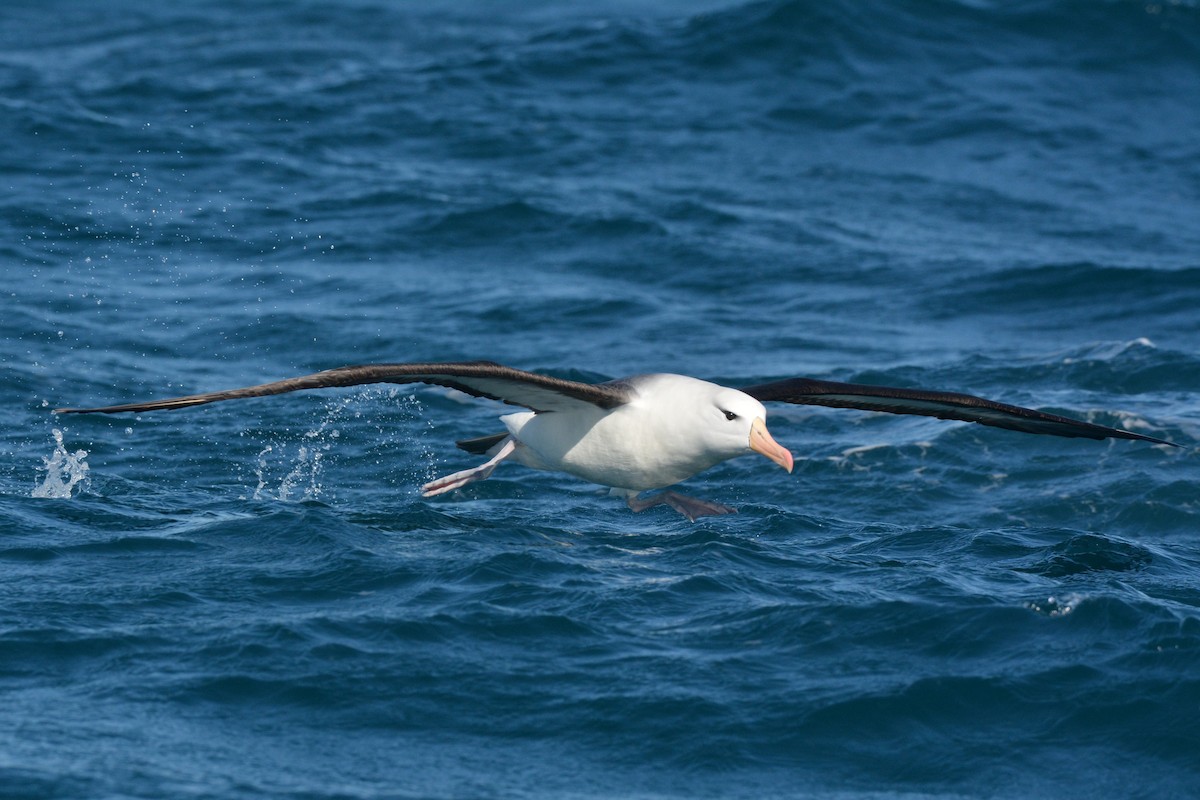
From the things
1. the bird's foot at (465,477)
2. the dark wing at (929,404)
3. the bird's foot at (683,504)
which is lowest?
the bird's foot at (683,504)

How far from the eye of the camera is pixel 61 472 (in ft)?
38.0

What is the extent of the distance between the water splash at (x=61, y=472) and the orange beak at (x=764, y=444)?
487cm

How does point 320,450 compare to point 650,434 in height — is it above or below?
below

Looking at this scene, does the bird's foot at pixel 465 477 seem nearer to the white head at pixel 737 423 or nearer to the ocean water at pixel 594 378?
the ocean water at pixel 594 378

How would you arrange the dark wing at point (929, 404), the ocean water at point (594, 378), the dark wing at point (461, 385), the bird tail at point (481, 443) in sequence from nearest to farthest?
the ocean water at point (594, 378), the dark wing at point (461, 385), the dark wing at point (929, 404), the bird tail at point (481, 443)

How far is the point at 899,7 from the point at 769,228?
9803mm

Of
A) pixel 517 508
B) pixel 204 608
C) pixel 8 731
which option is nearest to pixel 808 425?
pixel 517 508

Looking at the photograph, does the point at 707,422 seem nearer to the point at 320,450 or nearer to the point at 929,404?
the point at 929,404

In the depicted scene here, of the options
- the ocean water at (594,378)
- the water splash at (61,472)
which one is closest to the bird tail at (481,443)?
the ocean water at (594,378)

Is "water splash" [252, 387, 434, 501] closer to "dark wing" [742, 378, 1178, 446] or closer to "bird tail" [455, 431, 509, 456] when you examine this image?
"bird tail" [455, 431, 509, 456]

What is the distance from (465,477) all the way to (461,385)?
1350 millimetres

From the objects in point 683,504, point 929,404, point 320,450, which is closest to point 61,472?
point 320,450

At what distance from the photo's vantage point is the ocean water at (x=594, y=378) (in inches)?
310

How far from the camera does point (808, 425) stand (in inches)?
566
